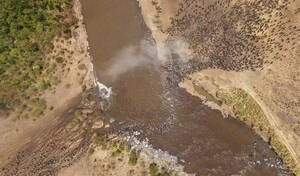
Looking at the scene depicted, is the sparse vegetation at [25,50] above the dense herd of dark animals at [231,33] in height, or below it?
below

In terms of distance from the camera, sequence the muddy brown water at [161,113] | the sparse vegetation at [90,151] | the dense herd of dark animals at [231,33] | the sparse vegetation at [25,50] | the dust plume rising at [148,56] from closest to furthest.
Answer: the dense herd of dark animals at [231,33]
the muddy brown water at [161,113]
the sparse vegetation at [90,151]
the sparse vegetation at [25,50]
the dust plume rising at [148,56]

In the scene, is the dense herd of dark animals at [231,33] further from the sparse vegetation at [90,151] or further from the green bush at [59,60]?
the green bush at [59,60]

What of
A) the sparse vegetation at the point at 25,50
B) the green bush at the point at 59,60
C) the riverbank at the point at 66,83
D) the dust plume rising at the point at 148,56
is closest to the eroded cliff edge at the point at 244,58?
the dust plume rising at the point at 148,56

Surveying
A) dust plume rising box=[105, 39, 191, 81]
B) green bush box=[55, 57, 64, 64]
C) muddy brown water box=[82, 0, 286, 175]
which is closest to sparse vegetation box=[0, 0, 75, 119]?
green bush box=[55, 57, 64, 64]

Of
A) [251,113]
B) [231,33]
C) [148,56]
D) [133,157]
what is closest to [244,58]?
[231,33]

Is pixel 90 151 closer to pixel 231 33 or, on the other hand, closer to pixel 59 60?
pixel 59 60

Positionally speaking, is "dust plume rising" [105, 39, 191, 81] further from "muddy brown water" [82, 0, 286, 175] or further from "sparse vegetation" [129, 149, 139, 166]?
"sparse vegetation" [129, 149, 139, 166]

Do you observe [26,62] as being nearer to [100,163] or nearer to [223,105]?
[100,163]
